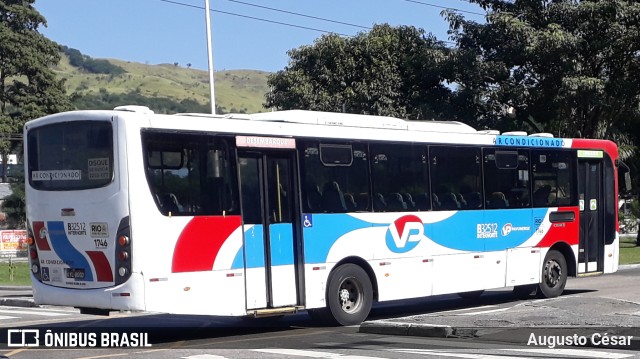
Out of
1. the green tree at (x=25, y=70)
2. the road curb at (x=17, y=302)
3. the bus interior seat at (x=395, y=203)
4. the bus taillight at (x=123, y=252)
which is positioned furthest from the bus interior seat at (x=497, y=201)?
the green tree at (x=25, y=70)

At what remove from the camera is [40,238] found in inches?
552

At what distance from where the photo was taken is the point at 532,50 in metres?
31.9

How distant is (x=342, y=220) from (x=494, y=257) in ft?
13.8

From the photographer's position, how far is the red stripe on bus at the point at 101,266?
13.0m

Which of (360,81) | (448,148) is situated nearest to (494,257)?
(448,148)

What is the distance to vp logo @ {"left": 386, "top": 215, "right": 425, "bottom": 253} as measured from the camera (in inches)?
658

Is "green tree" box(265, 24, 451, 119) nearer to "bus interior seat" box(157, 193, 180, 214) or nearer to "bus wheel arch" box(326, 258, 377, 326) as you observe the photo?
"bus wheel arch" box(326, 258, 377, 326)

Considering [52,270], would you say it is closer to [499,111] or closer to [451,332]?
[451,332]

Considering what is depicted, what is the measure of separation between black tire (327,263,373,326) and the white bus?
0.02m

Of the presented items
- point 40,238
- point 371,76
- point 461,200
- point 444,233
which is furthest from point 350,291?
point 371,76

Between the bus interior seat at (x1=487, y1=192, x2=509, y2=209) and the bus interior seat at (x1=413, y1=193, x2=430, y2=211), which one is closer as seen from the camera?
the bus interior seat at (x1=413, y1=193, x2=430, y2=211)

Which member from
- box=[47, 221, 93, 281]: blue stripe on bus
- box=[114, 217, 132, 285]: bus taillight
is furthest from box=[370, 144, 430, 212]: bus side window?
box=[47, 221, 93, 281]: blue stripe on bus

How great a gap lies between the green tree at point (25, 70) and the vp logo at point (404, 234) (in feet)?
179

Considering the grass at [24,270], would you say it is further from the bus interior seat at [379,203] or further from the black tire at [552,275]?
the bus interior seat at [379,203]
